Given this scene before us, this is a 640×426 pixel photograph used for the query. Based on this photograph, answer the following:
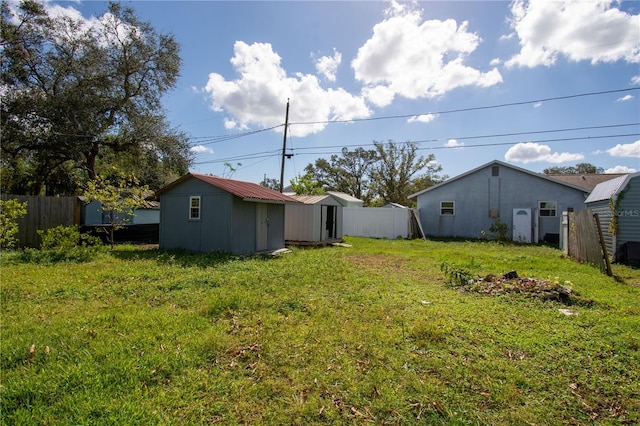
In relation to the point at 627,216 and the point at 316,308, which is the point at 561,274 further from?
the point at 316,308

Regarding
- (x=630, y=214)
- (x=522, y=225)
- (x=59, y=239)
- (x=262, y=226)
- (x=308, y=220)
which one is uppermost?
(x=630, y=214)

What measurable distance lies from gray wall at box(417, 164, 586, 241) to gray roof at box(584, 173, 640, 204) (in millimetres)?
5078

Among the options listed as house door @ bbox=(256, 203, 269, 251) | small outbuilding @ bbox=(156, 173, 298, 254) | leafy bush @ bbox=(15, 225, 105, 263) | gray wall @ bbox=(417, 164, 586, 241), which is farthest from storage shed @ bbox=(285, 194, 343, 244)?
gray wall @ bbox=(417, 164, 586, 241)

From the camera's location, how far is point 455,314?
466cm

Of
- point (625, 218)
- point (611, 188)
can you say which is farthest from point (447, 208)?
point (625, 218)

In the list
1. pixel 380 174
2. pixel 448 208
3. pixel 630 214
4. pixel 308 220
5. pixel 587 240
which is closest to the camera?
pixel 587 240

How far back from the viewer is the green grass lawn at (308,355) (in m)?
2.50

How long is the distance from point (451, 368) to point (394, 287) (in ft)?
10.6

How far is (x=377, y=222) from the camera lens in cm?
1892

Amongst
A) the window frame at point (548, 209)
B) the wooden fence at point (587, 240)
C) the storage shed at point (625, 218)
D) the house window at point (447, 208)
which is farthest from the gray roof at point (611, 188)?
the house window at point (447, 208)

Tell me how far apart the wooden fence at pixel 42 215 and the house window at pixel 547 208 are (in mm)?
21459

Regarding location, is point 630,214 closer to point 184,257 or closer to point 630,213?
point 630,213

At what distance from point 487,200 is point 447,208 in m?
2.23

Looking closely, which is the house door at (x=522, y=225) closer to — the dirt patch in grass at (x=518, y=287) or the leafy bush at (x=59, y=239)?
the dirt patch in grass at (x=518, y=287)
